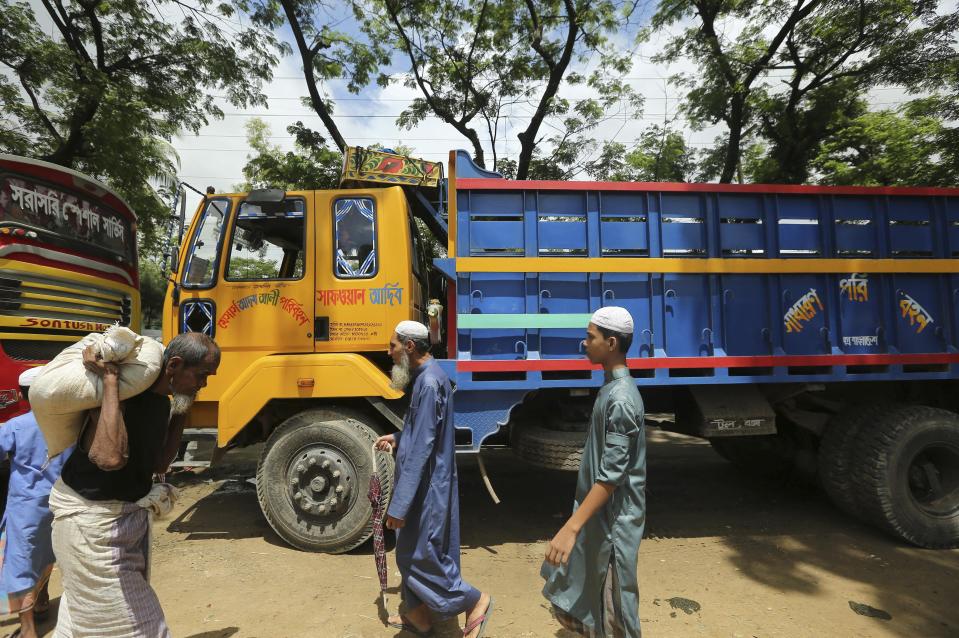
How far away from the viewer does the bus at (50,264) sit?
3.67 m

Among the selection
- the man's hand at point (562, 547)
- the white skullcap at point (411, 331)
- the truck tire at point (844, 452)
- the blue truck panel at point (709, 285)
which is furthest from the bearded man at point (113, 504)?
the truck tire at point (844, 452)

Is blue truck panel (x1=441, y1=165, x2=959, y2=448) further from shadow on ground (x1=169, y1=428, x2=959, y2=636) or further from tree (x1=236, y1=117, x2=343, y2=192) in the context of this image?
tree (x1=236, y1=117, x2=343, y2=192)

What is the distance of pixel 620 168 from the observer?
984 centimetres

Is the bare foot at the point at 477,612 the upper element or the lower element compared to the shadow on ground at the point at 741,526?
upper

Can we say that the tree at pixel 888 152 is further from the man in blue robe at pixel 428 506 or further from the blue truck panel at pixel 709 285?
the man in blue robe at pixel 428 506

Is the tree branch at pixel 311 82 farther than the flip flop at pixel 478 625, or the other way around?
the tree branch at pixel 311 82

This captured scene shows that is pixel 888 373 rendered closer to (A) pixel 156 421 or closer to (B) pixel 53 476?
(A) pixel 156 421

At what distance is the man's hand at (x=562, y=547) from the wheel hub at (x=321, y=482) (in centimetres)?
197

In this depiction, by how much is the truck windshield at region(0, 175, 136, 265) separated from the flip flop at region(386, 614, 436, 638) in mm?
4180

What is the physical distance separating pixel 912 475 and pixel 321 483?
4432 mm

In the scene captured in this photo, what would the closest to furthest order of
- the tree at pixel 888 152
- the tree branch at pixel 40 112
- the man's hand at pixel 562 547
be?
the man's hand at pixel 562 547 → the tree branch at pixel 40 112 → the tree at pixel 888 152

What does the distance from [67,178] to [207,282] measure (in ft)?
6.73

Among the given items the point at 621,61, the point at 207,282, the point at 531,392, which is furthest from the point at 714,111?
the point at 207,282

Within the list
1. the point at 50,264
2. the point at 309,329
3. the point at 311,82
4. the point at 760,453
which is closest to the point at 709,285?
the point at 760,453
